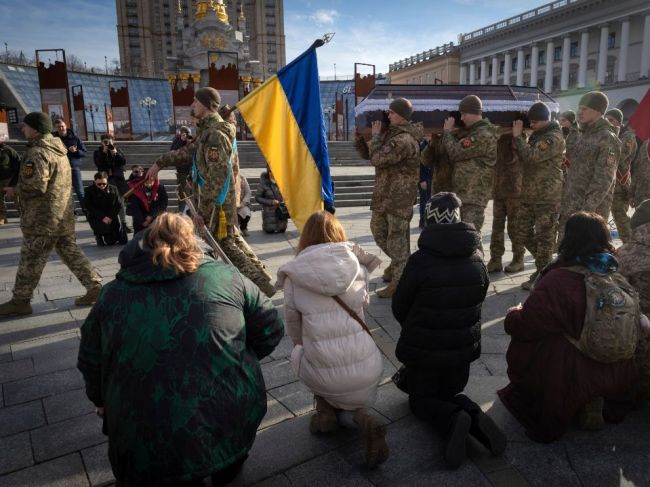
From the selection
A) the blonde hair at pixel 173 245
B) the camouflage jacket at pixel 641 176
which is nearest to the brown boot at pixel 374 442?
the blonde hair at pixel 173 245

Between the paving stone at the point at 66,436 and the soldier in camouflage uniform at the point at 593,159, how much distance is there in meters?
4.88

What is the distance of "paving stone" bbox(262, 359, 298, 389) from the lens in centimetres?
333

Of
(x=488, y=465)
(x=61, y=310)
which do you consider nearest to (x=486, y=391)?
(x=488, y=465)

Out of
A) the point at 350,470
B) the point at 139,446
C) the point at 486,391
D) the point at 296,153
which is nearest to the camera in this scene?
the point at 139,446

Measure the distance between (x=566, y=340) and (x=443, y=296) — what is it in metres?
0.71

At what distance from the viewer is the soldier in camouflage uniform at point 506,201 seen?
5.88 metres

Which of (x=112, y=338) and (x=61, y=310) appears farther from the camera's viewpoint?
(x=61, y=310)

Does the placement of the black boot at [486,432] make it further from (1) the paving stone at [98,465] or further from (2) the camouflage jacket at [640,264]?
(1) the paving stone at [98,465]

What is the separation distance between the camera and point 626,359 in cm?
262

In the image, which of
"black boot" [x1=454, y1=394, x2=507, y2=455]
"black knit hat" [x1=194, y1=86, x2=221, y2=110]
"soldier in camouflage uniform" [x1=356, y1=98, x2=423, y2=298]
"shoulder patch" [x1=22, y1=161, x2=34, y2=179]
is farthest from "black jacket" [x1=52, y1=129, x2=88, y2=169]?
"black boot" [x1=454, y1=394, x2=507, y2=455]

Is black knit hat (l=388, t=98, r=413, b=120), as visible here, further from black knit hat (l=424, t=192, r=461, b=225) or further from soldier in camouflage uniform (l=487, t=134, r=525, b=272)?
black knit hat (l=424, t=192, r=461, b=225)

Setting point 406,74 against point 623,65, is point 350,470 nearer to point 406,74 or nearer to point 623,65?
point 623,65

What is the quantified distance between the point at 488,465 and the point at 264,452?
1.17 metres

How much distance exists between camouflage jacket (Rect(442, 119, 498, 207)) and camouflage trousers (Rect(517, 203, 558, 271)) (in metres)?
0.62
